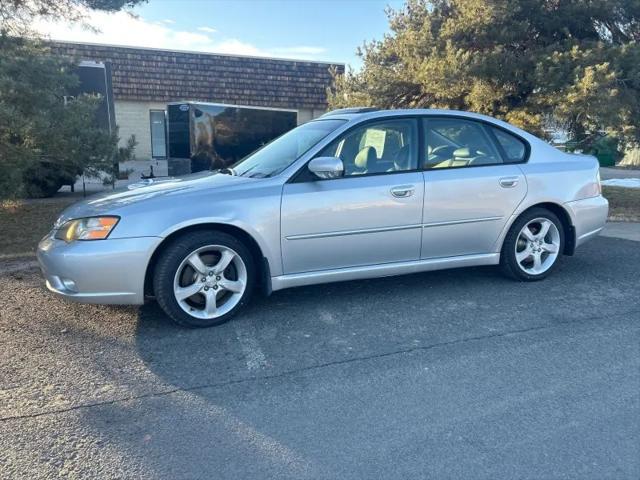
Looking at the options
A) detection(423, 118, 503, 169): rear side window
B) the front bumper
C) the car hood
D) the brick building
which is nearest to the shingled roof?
the brick building

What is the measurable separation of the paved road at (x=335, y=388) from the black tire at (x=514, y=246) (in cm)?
23

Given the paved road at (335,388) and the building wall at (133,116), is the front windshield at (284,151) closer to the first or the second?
the paved road at (335,388)

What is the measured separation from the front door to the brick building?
17.1 m

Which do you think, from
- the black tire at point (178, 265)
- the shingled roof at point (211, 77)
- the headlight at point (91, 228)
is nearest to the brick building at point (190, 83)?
the shingled roof at point (211, 77)

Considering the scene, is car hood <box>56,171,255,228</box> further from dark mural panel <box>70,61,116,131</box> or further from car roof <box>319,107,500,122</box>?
dark mural panel <box>70,61,116,131</box>

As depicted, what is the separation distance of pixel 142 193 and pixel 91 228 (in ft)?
1.80

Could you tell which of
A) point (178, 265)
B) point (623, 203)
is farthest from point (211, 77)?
point (178, 265)

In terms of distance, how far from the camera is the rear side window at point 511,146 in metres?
5.18

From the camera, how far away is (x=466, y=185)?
4.86 metres

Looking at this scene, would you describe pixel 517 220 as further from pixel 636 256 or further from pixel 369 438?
pixel 369 438

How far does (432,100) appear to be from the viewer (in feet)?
37.8

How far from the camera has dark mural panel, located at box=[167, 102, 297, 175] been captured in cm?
1275

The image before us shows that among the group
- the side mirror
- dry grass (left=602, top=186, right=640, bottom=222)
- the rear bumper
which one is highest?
the side mirror

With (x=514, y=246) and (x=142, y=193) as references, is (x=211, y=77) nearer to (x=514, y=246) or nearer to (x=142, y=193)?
(x=142, y=193)
